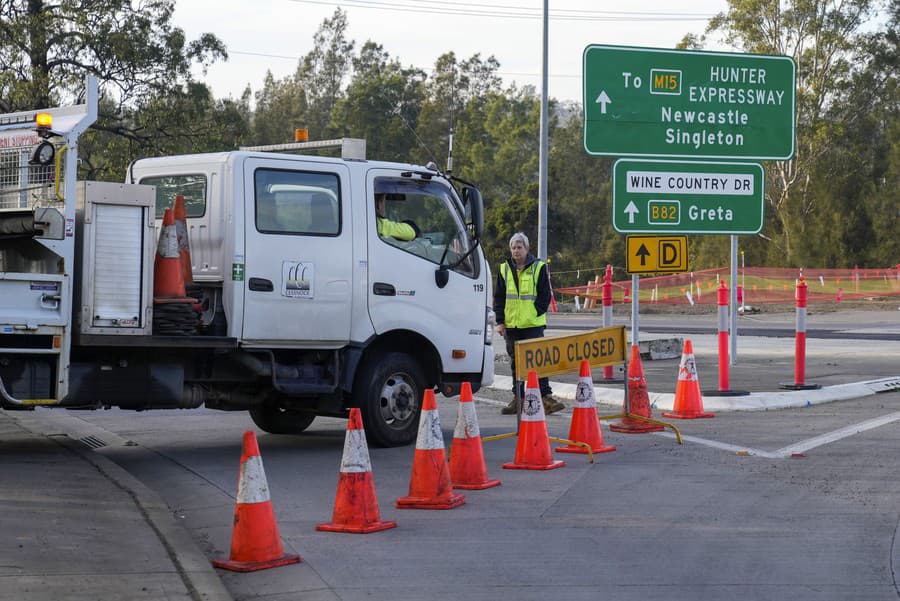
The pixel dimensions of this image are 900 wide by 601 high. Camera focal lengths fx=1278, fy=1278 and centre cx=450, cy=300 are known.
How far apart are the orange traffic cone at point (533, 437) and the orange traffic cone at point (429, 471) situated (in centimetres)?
170

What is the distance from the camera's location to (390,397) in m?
11.6

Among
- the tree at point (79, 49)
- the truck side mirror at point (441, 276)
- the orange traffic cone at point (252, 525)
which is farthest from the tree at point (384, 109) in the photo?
the orange traffic cone at point (252, 525)

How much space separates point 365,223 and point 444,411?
13.8 feet

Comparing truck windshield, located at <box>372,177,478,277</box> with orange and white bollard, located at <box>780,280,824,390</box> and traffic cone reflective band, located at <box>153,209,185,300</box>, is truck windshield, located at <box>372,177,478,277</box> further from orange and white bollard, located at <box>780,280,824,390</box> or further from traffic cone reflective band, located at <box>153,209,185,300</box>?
orange and white bollard, located at <box>780,280,824,390</box>

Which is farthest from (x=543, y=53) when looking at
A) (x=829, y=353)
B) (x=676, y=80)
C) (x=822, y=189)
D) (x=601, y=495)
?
(x=822, y=189)

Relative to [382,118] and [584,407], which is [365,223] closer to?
[584,407]

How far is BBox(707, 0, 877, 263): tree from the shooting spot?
196 ft

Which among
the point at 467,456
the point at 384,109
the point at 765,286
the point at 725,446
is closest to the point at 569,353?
the point at 725,446

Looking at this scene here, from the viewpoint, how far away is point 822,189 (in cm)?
6231

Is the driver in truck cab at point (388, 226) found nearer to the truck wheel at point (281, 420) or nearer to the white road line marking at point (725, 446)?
the truck wheel at point (281, 420)

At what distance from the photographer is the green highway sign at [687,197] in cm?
1591

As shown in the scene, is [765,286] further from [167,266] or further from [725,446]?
[167,266]

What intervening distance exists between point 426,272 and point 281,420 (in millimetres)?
2383

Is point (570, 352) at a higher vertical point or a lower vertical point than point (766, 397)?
higher
